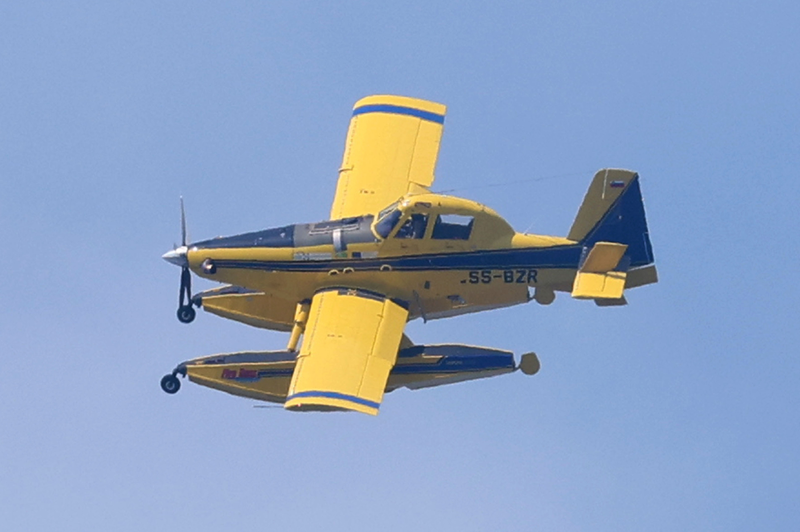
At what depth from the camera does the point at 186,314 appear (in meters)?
46.1

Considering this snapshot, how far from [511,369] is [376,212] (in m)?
4.33

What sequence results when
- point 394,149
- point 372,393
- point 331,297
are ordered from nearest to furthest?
point 372,393
point 331,297
point 394,149

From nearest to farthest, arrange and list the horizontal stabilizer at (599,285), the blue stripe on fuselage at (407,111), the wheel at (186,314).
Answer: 1. the horizontal stabilizer at (599,285)
2. the wheel at (186,314)
3. the blue stripe on fuselage at (407,111)

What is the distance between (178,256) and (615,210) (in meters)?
8.52

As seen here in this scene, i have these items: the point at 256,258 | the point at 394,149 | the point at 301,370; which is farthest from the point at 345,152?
the point at 301,370

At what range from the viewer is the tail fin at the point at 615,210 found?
4447 cm

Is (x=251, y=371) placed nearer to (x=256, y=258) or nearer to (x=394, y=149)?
(x=256, y=258)

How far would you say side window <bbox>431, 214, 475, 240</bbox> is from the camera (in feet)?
145

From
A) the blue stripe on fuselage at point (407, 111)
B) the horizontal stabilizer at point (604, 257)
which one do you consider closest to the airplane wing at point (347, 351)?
the horizontal stabilizer at point (604, 257)

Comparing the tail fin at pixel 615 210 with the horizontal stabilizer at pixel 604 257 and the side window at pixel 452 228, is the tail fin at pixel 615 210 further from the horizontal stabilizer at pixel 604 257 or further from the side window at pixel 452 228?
the side window at pixel 452 228

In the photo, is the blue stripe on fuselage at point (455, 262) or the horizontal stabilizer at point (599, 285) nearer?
the horizontal stabilizer at point (599, 285)

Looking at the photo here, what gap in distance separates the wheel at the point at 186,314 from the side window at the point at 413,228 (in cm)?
474

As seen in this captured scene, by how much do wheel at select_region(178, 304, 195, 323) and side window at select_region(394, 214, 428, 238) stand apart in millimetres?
4742

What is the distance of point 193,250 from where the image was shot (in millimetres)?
44875
